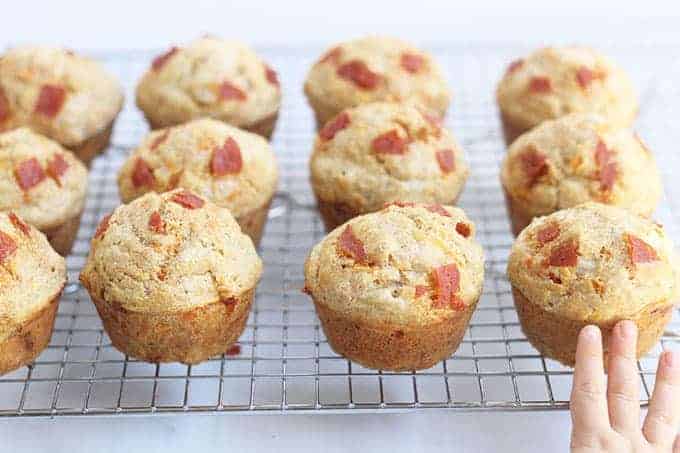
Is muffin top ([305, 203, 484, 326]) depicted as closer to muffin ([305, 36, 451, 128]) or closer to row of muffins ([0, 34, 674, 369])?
row of muffins ([0, 34, 674, 369])

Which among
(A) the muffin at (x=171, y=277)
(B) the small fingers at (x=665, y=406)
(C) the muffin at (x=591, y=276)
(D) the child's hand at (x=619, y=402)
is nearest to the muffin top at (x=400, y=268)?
(C) the muffin at (x=591, y=276)

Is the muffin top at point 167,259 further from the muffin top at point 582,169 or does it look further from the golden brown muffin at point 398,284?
the muffin top at point 582,169

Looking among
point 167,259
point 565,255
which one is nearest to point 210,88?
point 167,259

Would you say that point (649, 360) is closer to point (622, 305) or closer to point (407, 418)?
point (622, 305)

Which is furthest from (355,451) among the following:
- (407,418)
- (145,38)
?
(145,38)

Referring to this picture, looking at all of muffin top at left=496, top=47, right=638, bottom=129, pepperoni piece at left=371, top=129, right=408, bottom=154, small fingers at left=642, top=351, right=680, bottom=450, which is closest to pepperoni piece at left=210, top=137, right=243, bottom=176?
pepperoni piece at left=371, top=129, right=408, bottom=154

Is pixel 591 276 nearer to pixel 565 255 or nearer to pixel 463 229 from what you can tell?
pixel 565 255
